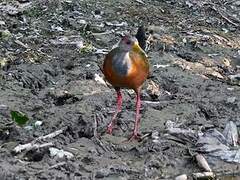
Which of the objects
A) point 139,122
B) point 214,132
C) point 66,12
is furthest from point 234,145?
point 66,12

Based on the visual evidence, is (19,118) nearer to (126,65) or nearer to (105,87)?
(126,65)

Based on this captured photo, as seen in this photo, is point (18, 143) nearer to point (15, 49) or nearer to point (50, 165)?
point (50, 165)

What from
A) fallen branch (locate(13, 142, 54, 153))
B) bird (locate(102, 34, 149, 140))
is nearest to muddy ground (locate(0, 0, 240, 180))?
fallen branch (locate(13, 142, 54, 153))

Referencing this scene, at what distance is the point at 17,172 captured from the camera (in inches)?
191

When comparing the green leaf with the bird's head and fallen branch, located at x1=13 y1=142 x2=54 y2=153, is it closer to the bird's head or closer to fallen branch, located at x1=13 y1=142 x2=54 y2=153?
fallen branch, located at x1=13 y1=142 x2=54 y2=153

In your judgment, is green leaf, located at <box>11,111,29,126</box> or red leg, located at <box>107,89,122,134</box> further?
red leg, located at <box>107,89,122,134</box>

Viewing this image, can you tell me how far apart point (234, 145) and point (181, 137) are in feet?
1.55

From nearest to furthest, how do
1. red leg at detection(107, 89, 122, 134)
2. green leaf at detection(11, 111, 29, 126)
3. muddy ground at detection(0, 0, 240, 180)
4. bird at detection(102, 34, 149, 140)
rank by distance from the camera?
muddy ground at detection(0, 0, 240, 180), bird at detection(102, 34, 149, 140), green leaf at detection(11, 111, 29, 126), red leg at detection(107, 89, 122, 134)

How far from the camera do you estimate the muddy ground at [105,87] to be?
A: 529 centimetres

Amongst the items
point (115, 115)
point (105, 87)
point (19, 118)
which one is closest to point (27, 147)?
point (19, 118)

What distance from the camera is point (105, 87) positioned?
6918 mm

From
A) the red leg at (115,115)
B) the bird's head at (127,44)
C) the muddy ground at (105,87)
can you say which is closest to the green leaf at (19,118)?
the muddy ground at (105,87)

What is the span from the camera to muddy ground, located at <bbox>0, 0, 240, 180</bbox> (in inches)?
208

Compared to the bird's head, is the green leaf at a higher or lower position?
lower
